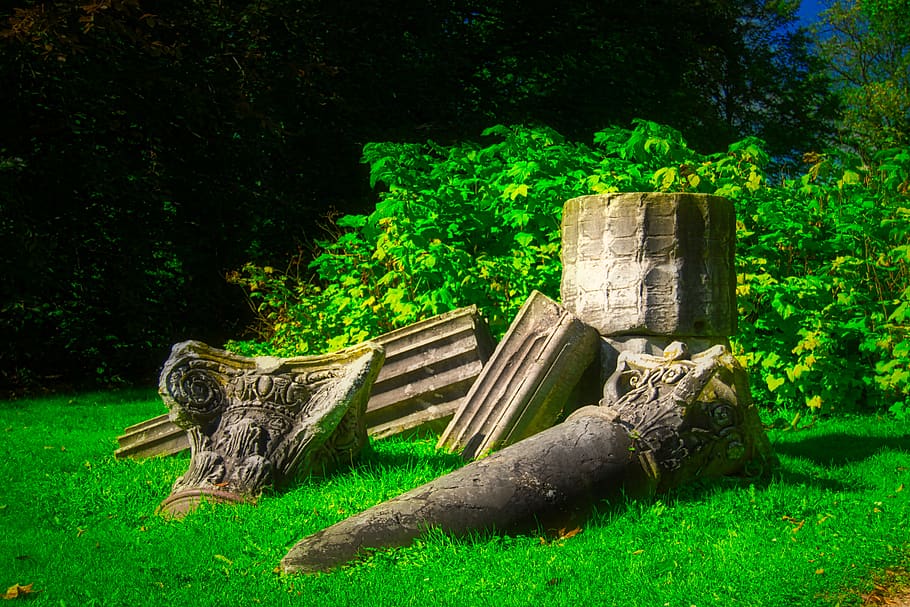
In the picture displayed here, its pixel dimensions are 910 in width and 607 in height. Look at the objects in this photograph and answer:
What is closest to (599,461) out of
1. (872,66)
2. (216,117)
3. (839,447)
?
(839,447)

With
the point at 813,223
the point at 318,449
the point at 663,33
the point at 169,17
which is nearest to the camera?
the point at 318,449

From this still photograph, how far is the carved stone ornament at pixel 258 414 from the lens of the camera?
5805 millimetres

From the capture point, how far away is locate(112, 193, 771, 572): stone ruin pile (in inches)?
202

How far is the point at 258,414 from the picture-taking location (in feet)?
19.5

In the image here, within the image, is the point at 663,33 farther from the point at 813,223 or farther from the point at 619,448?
the point at 619,448

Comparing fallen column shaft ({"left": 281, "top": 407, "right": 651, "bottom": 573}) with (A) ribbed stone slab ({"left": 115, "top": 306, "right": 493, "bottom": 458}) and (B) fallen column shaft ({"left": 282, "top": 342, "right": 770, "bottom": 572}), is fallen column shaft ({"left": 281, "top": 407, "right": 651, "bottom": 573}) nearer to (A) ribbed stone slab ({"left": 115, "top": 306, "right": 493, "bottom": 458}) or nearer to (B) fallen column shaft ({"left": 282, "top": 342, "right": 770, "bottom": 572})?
(B) fallen column shaft ({"left": 282, "top": 342, "right": 770, "bottom": 572})

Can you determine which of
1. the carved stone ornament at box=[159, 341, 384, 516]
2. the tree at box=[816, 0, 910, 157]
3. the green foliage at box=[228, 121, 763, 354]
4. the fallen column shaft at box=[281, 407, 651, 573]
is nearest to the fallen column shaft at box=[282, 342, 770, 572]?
the fallen column shaft at box=[281, 407, 651, 573]

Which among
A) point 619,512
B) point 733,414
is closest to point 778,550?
point 619,512

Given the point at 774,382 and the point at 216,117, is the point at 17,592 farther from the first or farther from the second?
the point at 216,117

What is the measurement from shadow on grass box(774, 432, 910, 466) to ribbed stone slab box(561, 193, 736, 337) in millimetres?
996

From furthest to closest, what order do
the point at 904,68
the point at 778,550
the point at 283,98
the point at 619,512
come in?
the point at 904,68 < the point at 283,98 < the point at 619,512 < the point at 778,550

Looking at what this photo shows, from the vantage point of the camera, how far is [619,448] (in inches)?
212

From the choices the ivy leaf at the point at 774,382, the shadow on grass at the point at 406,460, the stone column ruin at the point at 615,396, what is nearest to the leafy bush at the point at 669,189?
the ivy leaf at the point at 774,382

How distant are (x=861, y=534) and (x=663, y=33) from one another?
A: 14.3 meters
